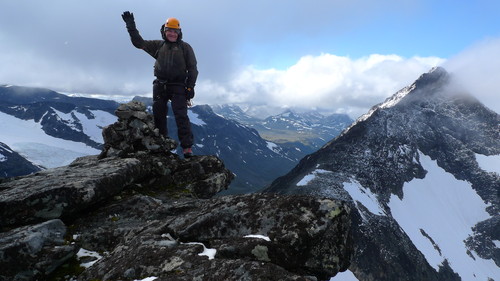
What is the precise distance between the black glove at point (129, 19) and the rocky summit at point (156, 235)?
8689 mm

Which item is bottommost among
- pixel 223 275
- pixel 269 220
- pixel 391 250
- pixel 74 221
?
pixel 391 250

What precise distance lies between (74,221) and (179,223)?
5441 mm

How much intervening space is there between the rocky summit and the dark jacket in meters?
6.92

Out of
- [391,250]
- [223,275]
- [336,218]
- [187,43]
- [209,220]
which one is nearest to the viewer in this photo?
[223,275]

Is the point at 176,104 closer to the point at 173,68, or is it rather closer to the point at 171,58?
the point at 173,68

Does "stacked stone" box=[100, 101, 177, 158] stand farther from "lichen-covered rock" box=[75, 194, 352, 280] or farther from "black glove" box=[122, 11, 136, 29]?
"lichen-covered rock" box=[75, 194, 352, 280]

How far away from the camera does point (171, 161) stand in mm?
19422

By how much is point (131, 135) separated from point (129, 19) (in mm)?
6504

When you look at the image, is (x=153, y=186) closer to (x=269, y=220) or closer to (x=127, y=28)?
(x=127, y=28)

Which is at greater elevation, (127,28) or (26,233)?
(127,28)

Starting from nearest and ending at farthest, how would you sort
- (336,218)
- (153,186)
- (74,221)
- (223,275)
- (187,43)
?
(223,275) → (336,218) → (74,221) → (153,186) → (187,43)

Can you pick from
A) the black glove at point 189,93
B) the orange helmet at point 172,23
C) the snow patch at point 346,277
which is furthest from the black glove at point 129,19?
the snow patch at point 346,277

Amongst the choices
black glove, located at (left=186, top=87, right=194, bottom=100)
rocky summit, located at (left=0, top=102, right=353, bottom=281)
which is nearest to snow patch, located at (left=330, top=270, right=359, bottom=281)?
black glove, located at (left=186, top=87, right=194, bottom=100)

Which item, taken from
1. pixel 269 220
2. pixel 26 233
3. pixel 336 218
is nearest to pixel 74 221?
pixel 26 233
